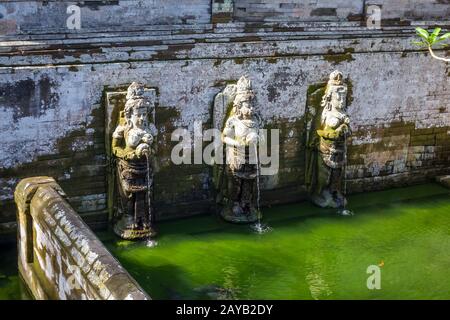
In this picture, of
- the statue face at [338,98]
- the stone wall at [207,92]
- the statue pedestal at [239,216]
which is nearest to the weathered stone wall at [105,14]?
the stone wall at [207,92]

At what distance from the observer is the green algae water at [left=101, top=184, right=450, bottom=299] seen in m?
8.45

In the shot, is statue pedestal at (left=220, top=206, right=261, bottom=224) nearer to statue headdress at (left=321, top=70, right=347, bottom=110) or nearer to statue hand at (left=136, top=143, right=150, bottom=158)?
statue hand at (left=136, top=143, right=150, bottom=158)

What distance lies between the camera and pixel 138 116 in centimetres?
901

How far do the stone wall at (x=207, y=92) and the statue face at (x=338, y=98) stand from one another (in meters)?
0.49

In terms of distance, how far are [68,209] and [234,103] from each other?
328 centimetres

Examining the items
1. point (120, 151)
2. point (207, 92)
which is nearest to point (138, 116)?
point (120, 151)

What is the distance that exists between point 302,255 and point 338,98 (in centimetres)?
257

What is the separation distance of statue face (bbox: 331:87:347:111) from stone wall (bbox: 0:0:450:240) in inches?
19.4

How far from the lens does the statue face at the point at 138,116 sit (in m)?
8.99

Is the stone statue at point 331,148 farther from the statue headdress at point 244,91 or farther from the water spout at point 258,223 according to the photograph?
the statue headdress at point 244,91

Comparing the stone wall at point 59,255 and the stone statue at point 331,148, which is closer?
the stone wall at point 59,255
